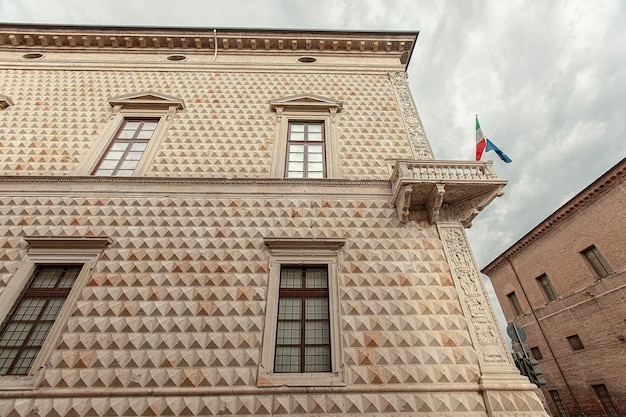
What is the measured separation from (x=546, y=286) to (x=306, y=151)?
1651 centimetres

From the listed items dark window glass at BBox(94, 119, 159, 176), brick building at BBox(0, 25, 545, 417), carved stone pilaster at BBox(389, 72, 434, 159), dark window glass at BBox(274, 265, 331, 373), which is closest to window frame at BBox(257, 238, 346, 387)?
brick building at BBox(0, 25, 545, 417)

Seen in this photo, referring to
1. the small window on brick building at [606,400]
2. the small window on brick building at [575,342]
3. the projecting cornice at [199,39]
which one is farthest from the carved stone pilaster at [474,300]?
the small window on brick building at [575,342]

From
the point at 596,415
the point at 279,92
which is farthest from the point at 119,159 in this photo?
the point at 596,415

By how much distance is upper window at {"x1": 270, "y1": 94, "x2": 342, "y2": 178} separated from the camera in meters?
7.11

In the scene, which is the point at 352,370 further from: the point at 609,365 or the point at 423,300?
the point at 609,365

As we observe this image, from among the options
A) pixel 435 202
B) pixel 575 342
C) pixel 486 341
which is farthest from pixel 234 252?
pixel 575 342

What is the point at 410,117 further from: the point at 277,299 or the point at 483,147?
the point at 277,299

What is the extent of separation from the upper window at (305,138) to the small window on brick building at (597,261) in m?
13.8

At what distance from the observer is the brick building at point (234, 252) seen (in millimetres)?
4352

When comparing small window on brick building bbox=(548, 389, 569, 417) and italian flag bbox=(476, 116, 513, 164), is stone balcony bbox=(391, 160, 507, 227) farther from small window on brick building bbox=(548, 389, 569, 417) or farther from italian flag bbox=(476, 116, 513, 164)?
small window on brick building bbox=(548, 389, 569, 417)

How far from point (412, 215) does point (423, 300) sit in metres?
1.76

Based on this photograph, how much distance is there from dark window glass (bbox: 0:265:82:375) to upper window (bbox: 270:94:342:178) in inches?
174

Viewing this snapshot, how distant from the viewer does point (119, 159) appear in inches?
Result: 281

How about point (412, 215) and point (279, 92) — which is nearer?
point (412, 215)
